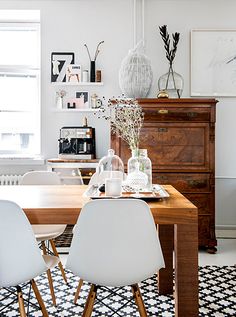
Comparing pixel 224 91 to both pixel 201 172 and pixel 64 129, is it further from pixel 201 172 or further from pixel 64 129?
pixel 64 129

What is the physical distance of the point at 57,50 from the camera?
446 centimetres

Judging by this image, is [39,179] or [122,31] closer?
[39,179]

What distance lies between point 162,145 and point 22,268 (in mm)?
2304

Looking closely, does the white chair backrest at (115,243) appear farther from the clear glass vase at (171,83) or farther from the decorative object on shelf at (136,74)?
the clear glass vase at (171,83)

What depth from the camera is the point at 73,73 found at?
14.5 ft

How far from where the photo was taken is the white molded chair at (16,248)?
5.82 ft

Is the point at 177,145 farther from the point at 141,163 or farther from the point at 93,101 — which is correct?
the point at 141,163

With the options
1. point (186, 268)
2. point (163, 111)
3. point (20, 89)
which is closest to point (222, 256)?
point (163, 111)

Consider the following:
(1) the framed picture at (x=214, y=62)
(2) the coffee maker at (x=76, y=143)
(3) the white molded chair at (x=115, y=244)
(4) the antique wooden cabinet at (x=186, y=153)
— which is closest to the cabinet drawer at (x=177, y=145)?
(4) the antique wooden cabinet at (x=186, y=153)

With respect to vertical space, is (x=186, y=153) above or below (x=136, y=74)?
below

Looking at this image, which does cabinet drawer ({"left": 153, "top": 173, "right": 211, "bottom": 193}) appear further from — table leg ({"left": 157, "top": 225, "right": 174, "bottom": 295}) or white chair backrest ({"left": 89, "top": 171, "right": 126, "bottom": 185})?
table leg ({"left": 157, "top": 225, "right": 174, "bottom": 295})

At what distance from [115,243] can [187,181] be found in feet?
7.29

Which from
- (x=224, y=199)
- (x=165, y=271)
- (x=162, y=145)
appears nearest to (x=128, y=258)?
(x=165, y=271)

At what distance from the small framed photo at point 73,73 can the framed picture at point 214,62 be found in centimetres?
126
